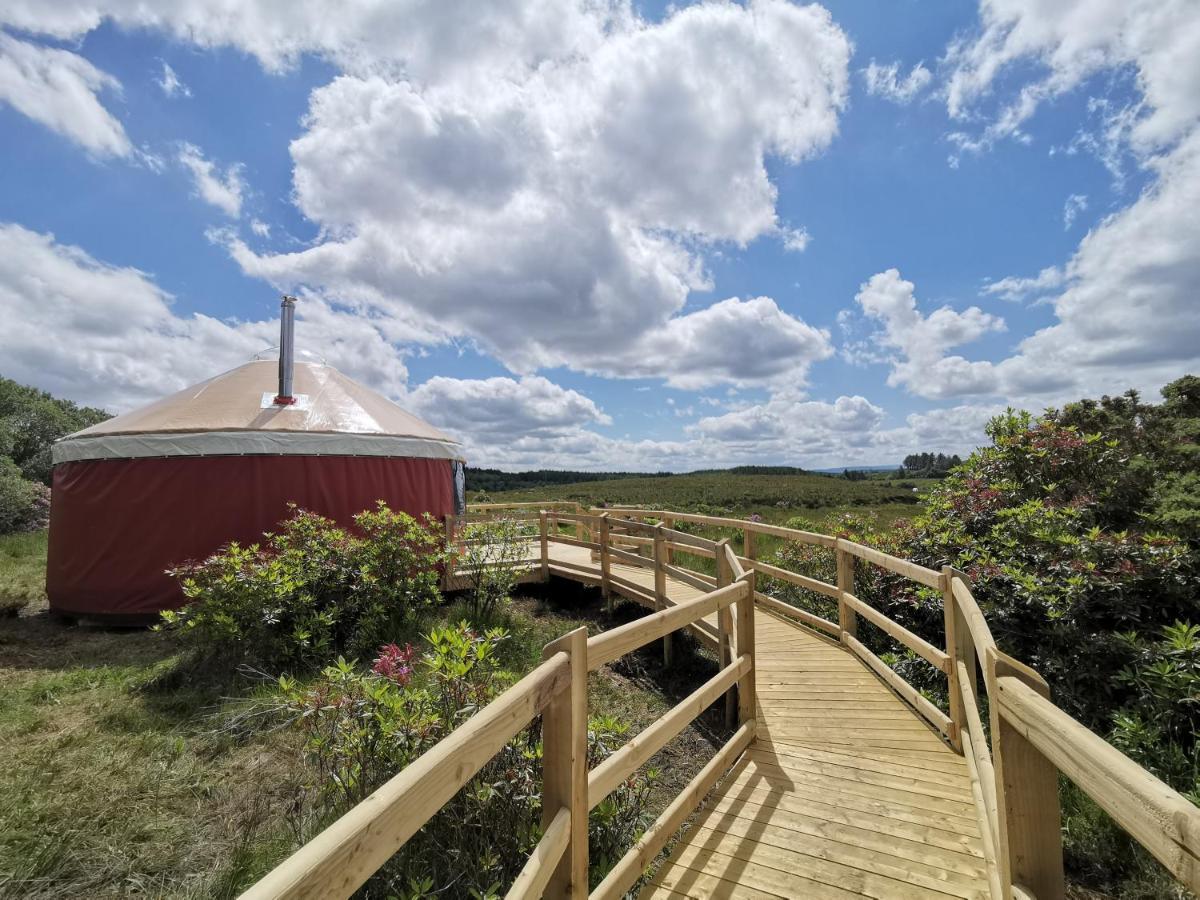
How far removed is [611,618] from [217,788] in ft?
17.7

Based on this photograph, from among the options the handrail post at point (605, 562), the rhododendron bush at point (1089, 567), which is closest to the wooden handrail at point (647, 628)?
the rhododendron bush at point (1089, 567)

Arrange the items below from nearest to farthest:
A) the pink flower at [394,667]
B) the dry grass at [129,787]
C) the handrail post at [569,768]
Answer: the handrail post at [569,768], the dry grass at [129,787], the pink flower at [394,667]

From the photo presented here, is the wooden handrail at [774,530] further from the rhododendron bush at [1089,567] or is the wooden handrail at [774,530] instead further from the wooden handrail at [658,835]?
the wooden handrail at [658,835]

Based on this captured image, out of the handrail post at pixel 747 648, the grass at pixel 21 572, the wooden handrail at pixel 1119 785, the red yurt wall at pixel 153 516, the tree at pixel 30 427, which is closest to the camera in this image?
the wooden handrail at pixel 1119 785

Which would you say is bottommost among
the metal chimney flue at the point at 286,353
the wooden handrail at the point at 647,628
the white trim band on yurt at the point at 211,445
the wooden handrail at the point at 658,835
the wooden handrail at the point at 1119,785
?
the wooden handrail at the point at 658,835

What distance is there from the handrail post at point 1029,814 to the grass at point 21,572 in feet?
42.8

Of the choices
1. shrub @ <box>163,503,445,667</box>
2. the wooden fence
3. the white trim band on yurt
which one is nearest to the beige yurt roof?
the white trim band on yurt

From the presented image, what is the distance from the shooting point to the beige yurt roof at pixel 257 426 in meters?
9.20

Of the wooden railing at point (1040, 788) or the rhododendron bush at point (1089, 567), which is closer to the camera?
the wooden railing at point (1040, 788)

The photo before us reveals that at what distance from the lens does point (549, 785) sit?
78.6 inches

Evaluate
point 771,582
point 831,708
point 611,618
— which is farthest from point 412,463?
point 831,708

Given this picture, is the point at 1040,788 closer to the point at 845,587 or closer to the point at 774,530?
the point at 845,587

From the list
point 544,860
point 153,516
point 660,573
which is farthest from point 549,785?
point 153,516

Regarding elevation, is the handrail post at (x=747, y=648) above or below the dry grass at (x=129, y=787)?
above
